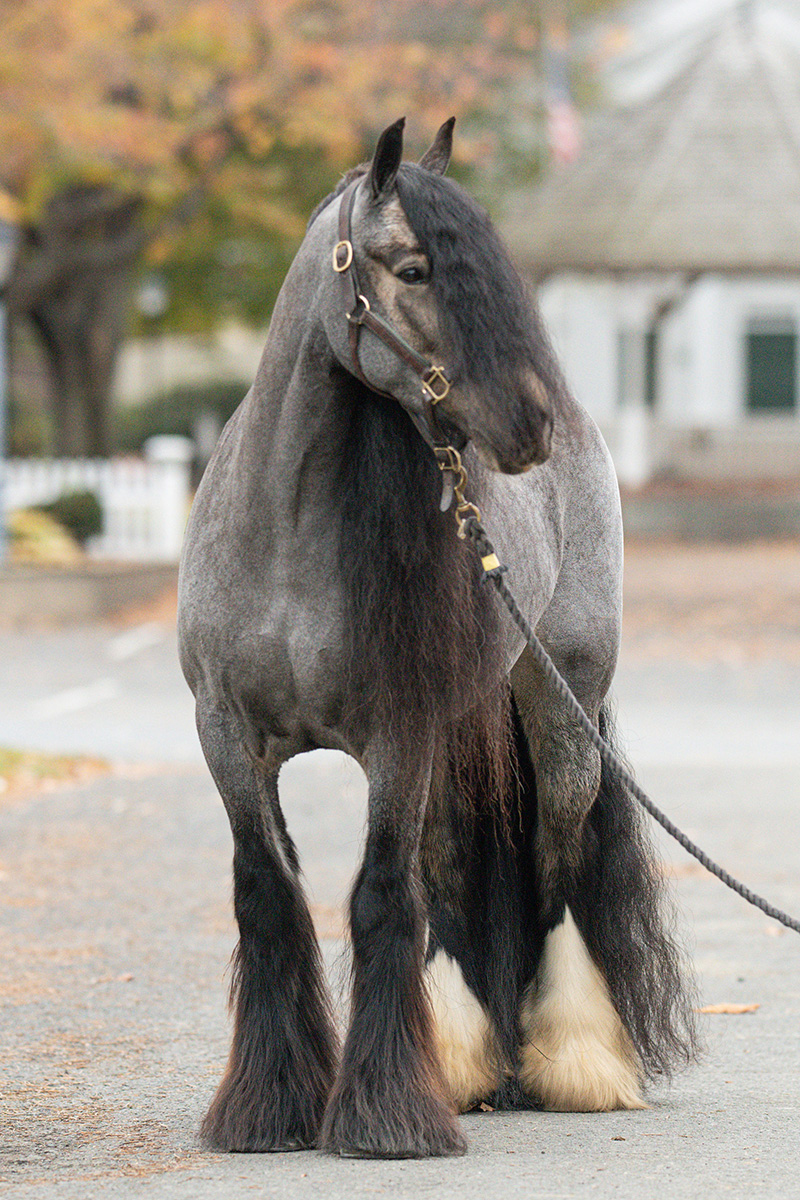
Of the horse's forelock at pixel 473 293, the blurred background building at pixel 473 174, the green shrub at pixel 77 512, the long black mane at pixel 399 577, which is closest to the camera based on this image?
the horse's forelock at pixel 473 293

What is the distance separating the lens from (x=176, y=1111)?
4527mm

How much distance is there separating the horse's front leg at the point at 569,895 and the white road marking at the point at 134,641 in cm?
1113

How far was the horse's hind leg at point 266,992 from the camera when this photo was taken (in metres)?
4.16

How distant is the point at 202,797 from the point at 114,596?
9.85 metres

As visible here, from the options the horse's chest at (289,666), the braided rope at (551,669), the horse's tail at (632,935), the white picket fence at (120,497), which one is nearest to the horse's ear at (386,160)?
the braided rope at (551,669)

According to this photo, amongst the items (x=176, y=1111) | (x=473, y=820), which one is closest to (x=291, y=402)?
(x=473, y=820)

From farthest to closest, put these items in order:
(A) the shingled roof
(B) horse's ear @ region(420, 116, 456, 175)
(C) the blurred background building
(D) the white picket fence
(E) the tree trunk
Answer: (A) the shingled roof → (E) the tree trunk → (C) the blurred background building → (D) the white picket fence → (B) horse's ear @ region(420, 116, 456, 175)

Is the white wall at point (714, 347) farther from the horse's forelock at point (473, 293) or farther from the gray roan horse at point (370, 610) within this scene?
the horse's forelock at point (473, 293)

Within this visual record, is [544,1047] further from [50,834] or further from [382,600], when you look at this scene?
[50,834]

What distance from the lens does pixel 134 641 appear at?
17047 millimetres

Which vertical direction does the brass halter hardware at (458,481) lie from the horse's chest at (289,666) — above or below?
above

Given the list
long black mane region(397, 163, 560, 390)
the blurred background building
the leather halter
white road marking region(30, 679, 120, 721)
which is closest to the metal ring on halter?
the leather halter

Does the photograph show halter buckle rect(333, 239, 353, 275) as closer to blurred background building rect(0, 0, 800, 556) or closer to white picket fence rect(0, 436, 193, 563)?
blurred background building rect(0, 0, 800, 556)

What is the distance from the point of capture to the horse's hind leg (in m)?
4.16
